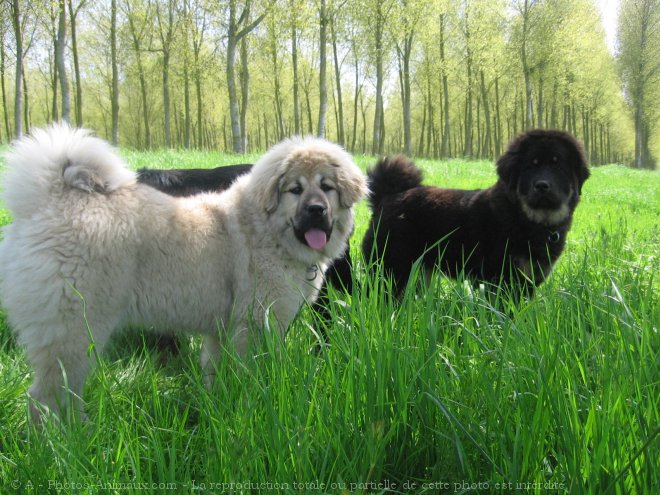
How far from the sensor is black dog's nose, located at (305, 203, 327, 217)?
342cm

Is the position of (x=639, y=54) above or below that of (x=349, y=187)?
above

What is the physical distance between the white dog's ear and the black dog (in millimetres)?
680

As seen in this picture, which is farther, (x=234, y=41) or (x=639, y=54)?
(x=639, y=54)

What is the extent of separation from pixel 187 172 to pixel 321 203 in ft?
7.04

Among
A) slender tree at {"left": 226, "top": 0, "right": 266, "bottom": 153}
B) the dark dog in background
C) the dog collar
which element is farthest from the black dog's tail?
slender tree at {"left": 226, "top": 0, "right": 266, "bottom": 153}

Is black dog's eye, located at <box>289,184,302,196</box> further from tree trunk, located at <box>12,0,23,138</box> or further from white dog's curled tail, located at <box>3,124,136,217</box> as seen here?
tree trunk, located at <box>12,0,23,138</box>

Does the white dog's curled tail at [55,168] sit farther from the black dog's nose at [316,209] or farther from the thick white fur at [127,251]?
the black dog's nose at [316,209]

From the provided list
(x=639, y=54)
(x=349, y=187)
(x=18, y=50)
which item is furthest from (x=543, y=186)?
(x=639, y=54)

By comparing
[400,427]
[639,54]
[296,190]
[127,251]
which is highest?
[639,54]

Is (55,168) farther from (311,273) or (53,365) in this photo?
(311,273)

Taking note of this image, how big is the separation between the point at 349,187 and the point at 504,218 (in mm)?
1693

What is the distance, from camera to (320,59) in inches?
→ 917

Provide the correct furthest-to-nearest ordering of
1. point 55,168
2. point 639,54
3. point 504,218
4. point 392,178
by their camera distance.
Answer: point 639,54
point 392,178
point 504,218
point 55,168

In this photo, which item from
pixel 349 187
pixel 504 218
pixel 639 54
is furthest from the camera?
pixel 639 54
